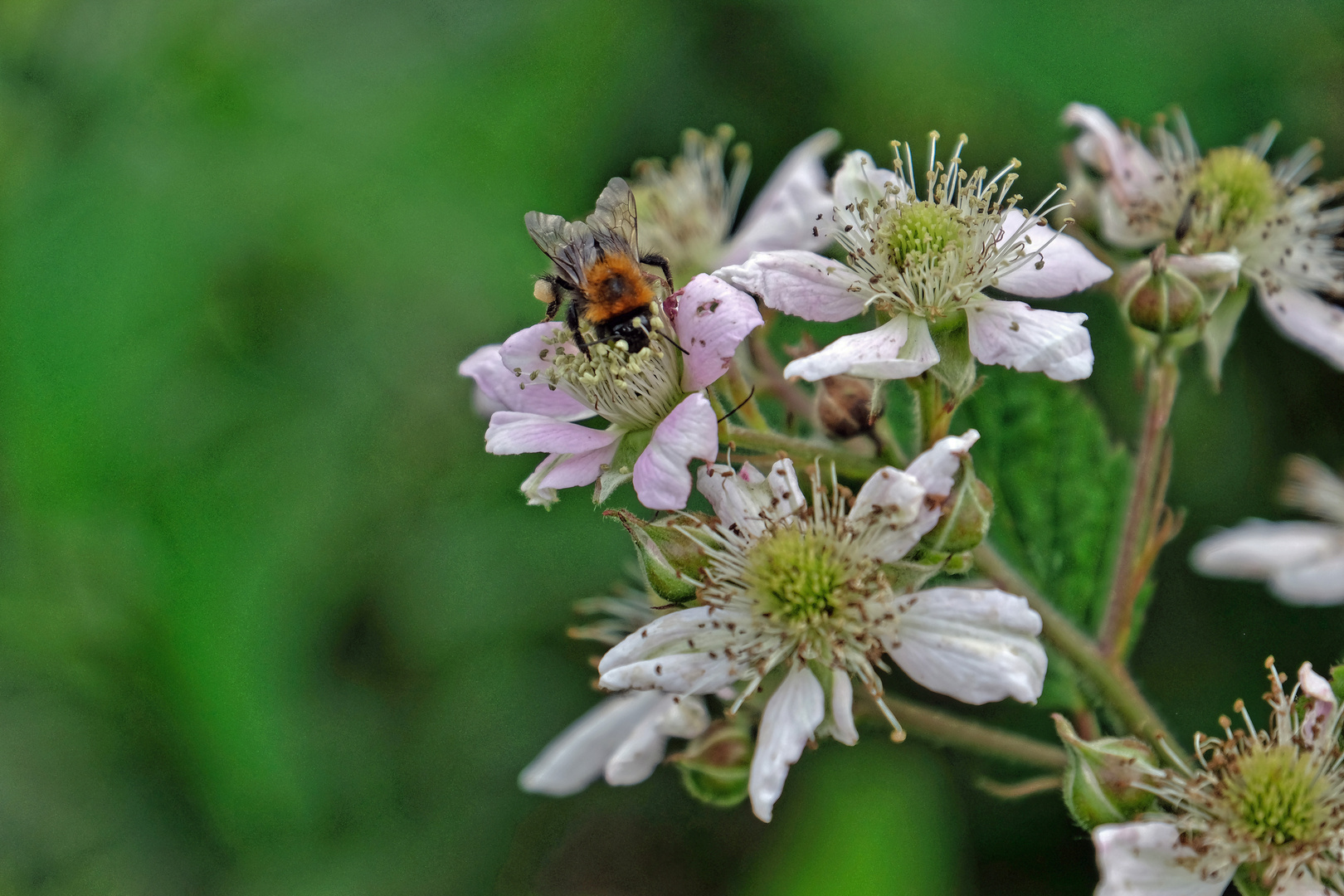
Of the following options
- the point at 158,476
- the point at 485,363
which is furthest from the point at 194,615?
the point at 485,363

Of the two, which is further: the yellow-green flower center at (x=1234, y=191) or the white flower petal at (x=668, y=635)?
the yellow-green flower center at (x=1234, y=191)

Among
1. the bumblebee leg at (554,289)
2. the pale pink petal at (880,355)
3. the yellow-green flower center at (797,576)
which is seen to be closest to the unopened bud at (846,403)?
the pale pink petal at (880,355)

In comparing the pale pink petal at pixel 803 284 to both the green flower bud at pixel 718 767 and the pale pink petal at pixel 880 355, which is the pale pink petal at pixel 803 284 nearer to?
the pale pink petal at pixel 880 355

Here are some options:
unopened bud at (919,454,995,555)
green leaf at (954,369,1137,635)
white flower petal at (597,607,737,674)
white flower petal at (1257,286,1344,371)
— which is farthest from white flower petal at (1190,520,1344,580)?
white flower petal at (597,607,737,674)

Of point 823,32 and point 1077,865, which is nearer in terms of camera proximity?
point 1077,865

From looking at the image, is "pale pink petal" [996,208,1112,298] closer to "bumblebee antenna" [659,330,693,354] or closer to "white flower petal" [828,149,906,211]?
"white flower petal" [828,149,906,211]

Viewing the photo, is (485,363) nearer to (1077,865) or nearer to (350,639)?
(350,639)

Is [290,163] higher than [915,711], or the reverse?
[290,163]
